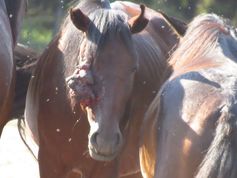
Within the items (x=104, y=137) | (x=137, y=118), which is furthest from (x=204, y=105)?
(x=137, y=118)

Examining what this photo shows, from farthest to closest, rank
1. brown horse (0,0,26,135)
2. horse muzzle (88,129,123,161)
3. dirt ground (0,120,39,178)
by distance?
dirt ground (0,120,39,178) < brown horse (0,0,26,135) < horse muzzle (88,129,123,161)

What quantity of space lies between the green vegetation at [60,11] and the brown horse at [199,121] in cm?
705

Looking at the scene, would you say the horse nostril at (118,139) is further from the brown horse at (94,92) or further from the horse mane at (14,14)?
the horse mane at (14,14)

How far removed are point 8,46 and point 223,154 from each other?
2.50 m

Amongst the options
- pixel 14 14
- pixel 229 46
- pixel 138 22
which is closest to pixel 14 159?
pixel 14 14

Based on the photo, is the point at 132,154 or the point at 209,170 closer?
the point at 209,170

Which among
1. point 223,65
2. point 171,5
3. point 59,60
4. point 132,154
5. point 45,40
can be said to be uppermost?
point 223,65

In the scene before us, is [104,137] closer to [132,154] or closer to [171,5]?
[132,154]

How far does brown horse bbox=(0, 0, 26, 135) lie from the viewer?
5859 mm

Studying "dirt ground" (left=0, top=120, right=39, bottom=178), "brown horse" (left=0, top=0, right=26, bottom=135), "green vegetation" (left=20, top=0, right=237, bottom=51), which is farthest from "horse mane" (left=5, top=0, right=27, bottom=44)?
"green vegetation" (left=20, top=0, right=237, bottom=51)

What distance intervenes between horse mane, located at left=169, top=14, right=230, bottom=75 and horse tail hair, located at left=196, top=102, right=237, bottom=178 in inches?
24.9

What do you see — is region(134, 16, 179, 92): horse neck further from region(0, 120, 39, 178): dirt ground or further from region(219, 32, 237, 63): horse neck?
region(0, 120, 39, 178): dirt ground

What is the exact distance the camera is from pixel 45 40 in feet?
61.9

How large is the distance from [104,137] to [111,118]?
167mm
